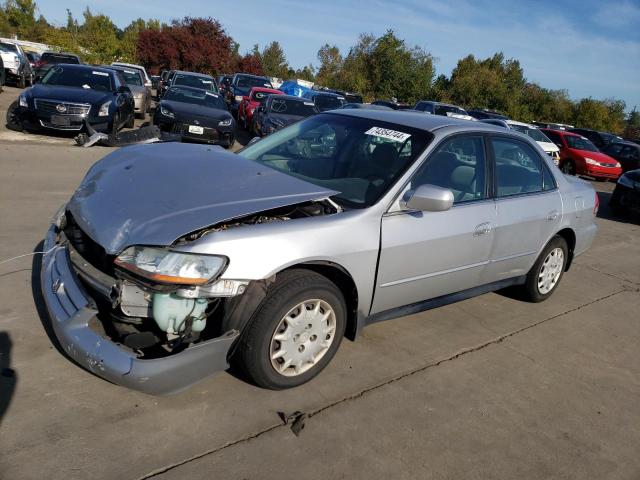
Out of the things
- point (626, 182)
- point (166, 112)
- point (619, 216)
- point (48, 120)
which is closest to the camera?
point (48, 120)

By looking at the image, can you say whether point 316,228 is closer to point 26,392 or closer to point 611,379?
point 26,392

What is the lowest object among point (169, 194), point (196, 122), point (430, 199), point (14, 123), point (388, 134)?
point (14, 123)

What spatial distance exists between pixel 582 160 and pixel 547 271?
45.6 feet

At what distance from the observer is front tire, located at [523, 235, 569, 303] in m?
4.97

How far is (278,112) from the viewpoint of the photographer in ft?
45.8

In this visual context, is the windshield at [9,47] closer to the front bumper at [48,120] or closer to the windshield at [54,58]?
the windshield at [54,58]

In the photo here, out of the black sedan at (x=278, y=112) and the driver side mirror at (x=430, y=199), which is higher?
the driver side mirror at (x=430, y=199)

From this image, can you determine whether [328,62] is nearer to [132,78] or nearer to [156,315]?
[132,78]

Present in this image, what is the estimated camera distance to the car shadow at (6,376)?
2.77 metres

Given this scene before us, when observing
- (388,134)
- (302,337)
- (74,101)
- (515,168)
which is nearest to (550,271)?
(515,168)

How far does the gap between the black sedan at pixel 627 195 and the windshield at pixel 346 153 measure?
905 cm

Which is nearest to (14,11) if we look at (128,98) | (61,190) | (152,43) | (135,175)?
(152,43)

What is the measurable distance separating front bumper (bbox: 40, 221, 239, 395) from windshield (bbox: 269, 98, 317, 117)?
11.6 m

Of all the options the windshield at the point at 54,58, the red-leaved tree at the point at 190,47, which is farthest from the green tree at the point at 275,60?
the windshield at the point at 54,58
